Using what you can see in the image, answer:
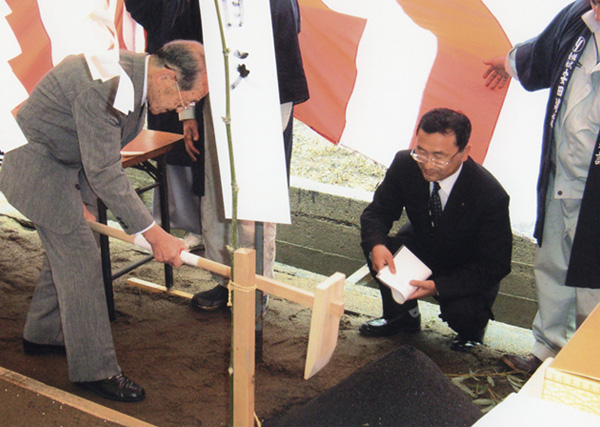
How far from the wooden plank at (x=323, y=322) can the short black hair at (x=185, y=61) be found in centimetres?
117

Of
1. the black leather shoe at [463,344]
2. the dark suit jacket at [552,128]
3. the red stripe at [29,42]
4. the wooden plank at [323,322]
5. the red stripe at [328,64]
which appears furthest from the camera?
the red stripe at [29,42]

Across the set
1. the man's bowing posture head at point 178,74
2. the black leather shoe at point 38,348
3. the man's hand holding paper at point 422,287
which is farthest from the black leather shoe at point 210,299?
the man's bowing posture head at point 178,74

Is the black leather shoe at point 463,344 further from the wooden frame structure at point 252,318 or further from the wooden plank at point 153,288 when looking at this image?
the wooden frame structure at point 252,318

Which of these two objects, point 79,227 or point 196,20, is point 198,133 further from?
point 79,227

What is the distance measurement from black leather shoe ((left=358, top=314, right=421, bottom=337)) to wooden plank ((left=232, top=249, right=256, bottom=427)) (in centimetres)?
188

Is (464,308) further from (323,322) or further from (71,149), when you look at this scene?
(71,149)

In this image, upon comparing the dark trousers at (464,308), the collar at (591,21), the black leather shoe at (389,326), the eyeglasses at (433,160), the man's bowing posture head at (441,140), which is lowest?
the black leather shoe at (389,326)

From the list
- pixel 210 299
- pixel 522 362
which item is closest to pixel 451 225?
pixel 522 362

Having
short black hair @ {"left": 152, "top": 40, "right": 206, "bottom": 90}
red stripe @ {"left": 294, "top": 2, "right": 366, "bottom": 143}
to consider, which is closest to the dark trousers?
red stripe @ {"left": 294, "top": 2, "right": 366, "bottom": 143}

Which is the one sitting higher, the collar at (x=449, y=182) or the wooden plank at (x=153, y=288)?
the collar at (x=449, y=182)

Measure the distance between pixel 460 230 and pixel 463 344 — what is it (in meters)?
0.73

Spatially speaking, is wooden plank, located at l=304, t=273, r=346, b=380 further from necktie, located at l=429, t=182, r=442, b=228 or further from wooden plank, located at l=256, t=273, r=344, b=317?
necktie, located at l=429, t=182, r=442, b=228

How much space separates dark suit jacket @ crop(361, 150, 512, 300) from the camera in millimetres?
3129

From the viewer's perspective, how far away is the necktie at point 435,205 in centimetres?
327
